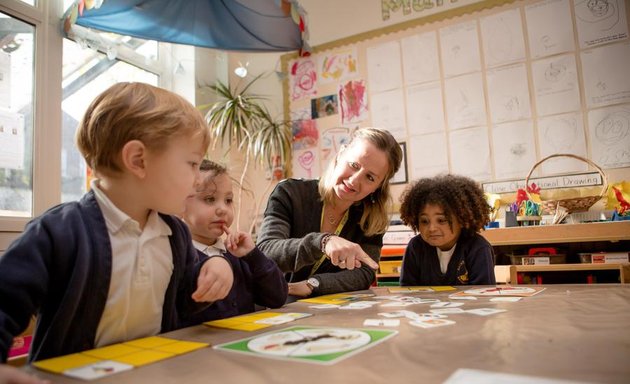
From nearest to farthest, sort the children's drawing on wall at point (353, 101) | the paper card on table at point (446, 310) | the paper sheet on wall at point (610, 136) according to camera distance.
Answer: the paper card on table at point (446, 310), the paper sheet on wall at point (610, 136), the children's drawing on wall at point (353, 101)

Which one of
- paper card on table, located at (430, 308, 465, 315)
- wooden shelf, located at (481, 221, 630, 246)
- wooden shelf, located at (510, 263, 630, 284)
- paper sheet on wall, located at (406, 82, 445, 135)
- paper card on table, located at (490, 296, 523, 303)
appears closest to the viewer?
paper card on table, located at (430, 308, 465, 315)

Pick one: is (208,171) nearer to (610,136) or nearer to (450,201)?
(450,201)

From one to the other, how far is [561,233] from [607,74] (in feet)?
3.51

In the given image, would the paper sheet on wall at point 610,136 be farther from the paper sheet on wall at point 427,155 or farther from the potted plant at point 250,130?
the potted plant at point 250,130

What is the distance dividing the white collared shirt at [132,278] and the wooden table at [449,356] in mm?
92

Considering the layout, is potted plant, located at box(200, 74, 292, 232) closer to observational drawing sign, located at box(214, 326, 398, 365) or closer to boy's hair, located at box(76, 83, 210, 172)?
boy's hair, located at box(76, 83, 210, 172)

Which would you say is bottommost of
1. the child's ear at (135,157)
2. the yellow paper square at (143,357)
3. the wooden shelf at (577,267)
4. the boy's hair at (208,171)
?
the wooden shelf at (577,267)

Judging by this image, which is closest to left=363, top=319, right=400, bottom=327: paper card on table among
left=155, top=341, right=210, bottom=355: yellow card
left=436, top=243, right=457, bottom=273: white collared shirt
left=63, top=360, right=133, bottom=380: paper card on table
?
left=155, top=341, right=210, bottom=355: yellow card

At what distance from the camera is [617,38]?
2.47 m

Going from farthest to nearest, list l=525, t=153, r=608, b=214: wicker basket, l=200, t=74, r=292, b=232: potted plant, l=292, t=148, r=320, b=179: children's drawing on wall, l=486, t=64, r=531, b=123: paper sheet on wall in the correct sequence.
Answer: l=292, t=148, r=320, b=179: children's drawing on wall < l=200, t=74, r=292, b=232: potted plant < l=486, t=64, r=531, b=123: paper sheet on wall < l=525, t=153, r=608, b=214: wicker basket

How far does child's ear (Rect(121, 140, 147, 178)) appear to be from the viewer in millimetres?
721

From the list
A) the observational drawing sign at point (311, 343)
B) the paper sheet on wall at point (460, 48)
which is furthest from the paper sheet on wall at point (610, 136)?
the observational drawing sign at point (311, 343)

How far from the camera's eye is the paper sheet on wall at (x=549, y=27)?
2607 mm

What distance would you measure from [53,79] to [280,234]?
172 centimetres
